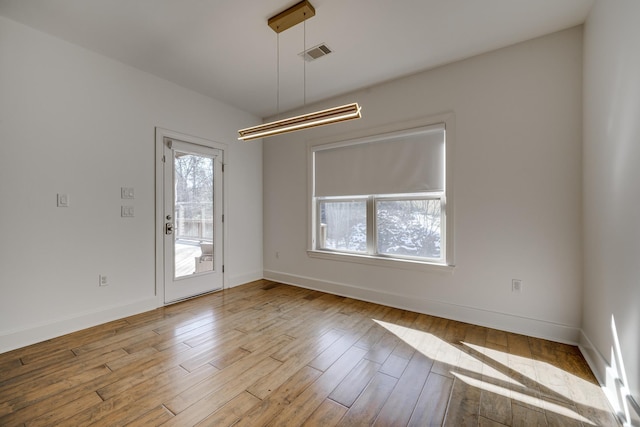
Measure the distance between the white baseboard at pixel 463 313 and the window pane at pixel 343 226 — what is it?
612mm

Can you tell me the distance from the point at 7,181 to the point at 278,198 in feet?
10.6

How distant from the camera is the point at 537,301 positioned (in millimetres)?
2764

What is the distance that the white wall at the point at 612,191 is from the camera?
66.0 inches

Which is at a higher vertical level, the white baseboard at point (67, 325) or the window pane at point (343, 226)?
the window pane at point (343, 226)

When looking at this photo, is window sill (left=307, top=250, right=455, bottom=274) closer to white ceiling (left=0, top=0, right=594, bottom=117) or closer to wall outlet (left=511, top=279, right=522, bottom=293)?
wall outlet (left=511, top=279, right=522, bottom=293)

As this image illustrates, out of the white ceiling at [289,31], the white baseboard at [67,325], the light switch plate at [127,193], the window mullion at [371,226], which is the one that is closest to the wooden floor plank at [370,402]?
the window mullion at [371,226]

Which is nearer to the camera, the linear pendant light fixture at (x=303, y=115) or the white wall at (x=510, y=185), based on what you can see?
the linear pendant light fixture at (x=303, y=115)

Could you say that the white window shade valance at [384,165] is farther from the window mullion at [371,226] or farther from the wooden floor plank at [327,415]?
the wooden floor plank at [327,415]

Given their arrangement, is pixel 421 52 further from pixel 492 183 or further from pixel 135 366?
pixel 135 366

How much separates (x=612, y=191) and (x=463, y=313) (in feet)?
6.02

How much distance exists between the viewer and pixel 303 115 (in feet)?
7.82

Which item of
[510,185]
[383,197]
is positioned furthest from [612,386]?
[383,197]

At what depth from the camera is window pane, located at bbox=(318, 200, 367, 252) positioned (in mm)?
4031

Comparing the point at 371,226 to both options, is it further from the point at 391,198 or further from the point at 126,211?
the point at 126,211
